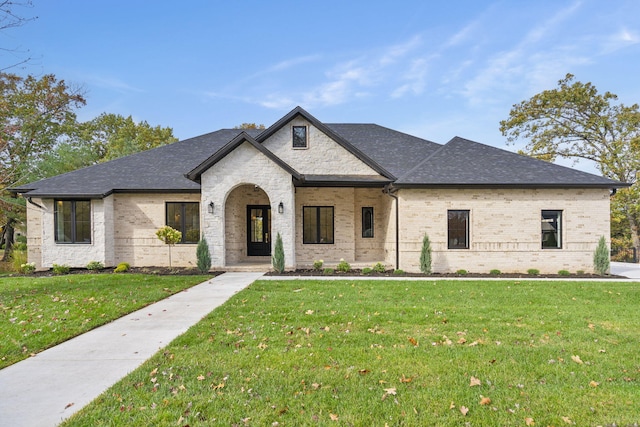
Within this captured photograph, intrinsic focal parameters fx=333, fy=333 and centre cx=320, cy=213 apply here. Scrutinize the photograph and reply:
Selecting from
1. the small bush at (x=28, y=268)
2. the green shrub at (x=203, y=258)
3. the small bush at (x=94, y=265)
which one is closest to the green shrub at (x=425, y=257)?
the green shrub at (x=203, y=258)

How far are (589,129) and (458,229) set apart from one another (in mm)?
19328

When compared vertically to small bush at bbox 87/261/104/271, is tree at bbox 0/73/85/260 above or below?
above

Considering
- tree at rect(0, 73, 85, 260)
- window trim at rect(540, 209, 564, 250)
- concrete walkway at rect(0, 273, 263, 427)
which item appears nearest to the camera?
concrete walkway at rect(0, 273, 263, 427)

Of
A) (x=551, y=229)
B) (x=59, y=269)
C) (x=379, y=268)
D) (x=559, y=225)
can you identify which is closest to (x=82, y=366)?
(x=379, y=268)

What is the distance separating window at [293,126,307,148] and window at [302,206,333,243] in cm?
283

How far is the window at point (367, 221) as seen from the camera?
1557 cm

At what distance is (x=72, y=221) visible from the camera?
13.9 meters

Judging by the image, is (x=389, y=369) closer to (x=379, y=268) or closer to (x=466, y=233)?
(x=379, y=268)

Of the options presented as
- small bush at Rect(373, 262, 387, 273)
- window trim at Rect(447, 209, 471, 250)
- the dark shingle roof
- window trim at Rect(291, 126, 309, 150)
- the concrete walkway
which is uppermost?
window trim at Rect(291, 126, 309, 150)

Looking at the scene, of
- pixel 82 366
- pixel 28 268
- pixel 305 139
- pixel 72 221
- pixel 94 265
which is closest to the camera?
pixel 82 366

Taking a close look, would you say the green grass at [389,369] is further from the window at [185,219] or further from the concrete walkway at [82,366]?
the window at [185,219]

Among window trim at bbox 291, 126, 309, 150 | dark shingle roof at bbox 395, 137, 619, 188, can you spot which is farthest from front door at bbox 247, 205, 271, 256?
dark shingle roof at bbox 395, 137, 619, 188

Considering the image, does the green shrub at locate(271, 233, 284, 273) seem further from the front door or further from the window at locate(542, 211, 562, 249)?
the window at locate(542, 211, 562, 249)

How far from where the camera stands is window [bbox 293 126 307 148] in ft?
48.9
